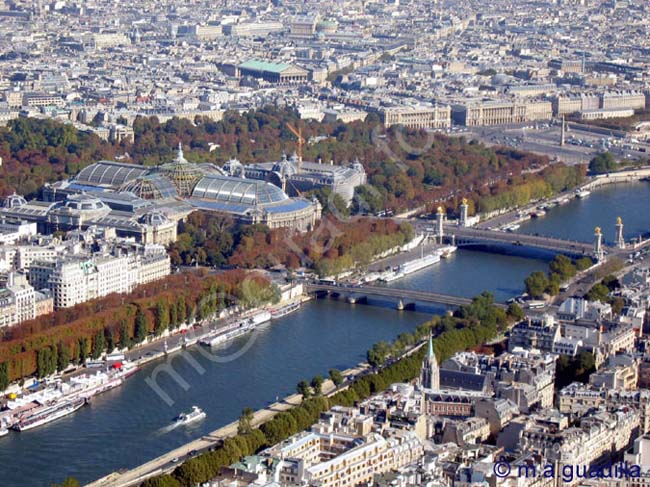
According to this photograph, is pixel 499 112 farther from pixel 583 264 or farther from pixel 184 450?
pixel 184 450

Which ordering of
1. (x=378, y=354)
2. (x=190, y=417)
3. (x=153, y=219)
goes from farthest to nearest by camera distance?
1. (x=153, y=219)
2. (x=378, y=354)
3. (x=190, y=417)

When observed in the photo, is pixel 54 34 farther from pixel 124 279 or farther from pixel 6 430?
pixel 6 430

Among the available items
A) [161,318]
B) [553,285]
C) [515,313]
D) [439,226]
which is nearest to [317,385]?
[161,318]

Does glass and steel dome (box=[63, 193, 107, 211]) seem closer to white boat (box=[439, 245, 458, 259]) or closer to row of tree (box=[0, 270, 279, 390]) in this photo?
row of tree (box=[0, 270, 279, 390])

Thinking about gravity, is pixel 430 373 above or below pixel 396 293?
above

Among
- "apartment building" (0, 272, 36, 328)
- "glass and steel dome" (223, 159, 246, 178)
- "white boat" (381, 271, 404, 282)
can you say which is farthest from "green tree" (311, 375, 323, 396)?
"glass and steel dome" (223, 159, 246, 178)

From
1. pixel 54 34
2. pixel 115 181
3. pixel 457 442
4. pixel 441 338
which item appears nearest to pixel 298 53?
pixel 54 34
